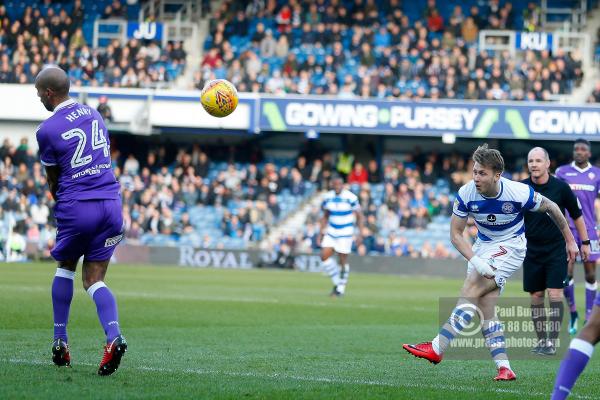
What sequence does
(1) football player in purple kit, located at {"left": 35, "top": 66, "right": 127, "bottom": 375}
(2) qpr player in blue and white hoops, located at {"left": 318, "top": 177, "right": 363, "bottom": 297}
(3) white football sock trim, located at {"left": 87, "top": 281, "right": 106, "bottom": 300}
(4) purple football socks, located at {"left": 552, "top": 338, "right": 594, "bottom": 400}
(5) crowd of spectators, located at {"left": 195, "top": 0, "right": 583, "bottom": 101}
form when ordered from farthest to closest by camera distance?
(5) crowd of spectators, located at {"left": 195, "top": 0, "right": 583, "bottom": 101} < (2) qpr player in blue and white hoops, located at {"left": 318, "top": 177, "right": 363, "bottom": 297} < (3) white football sock trim, located at {"left": 87, "top": 281, "right": 106, "bottom": 300} < (1) football player in purple kit, located at {"left": 35, "top": 66, "right": 127, "bottom": 375} < (4) purple football socks, located at {"left": 552, "top": 338, "right": 594, "bottom": 400}

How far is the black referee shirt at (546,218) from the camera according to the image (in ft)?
39.4

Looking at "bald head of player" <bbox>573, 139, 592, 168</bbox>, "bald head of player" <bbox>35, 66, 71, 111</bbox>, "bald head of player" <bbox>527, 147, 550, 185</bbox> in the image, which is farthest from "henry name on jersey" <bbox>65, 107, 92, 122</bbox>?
"bald head of player" <bbox>573, 139, 592, 168</bbox>

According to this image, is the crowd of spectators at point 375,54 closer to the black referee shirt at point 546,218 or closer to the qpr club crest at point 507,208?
the black referee shirt at point 546,218

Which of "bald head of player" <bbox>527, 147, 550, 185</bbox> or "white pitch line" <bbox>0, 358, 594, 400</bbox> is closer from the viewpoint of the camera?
"white pitch line" <bbox>0, 358, 594, 400</bbox>

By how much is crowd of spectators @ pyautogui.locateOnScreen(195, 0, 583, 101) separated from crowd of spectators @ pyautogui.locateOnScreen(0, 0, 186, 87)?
170 centimetres

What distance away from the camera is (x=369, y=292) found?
22.6 meters

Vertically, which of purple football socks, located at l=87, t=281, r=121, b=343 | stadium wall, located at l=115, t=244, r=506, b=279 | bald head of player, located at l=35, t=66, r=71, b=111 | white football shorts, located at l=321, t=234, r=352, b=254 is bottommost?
stadium wall, located at l=115, t=244, r=506, b=279

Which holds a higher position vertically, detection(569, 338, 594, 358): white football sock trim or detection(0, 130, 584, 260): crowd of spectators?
detection(569, 338, 594, 358): white football sock trim

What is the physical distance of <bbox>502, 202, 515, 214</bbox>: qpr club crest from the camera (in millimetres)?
9222

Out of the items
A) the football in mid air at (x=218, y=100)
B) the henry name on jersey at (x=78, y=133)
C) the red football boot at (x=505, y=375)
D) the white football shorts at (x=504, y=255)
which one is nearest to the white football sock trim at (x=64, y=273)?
the henry name on jersey at (x=78, y=133)

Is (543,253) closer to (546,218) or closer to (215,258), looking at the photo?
(546,218)

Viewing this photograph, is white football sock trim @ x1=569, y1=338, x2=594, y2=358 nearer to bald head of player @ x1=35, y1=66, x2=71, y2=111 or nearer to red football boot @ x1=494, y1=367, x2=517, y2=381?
red football boot @ x1=494, y1=367, x2=517, y2=381

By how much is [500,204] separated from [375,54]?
97.0ft

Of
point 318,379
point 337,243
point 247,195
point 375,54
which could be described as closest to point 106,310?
point 318,379
